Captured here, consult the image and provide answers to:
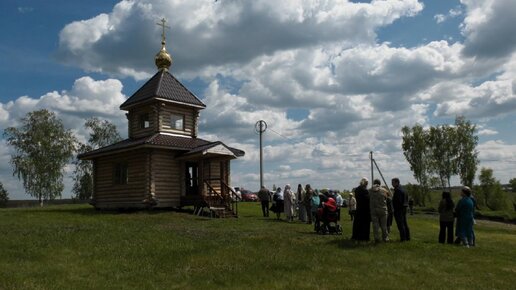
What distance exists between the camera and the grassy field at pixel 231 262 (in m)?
9.48

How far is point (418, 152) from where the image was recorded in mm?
59500

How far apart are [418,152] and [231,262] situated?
52649mm

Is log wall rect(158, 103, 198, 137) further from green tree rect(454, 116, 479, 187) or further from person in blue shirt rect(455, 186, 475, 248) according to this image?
green tree rect(454, 116, 479, 187)

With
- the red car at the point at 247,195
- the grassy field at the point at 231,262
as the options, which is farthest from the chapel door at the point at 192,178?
the red car at the point at 247,195

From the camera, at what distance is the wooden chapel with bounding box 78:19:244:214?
2458cm

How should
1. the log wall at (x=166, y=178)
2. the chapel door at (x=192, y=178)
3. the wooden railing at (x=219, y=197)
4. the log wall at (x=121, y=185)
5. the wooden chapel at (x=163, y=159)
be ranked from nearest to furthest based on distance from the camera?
the wooden railing at (x=219, y=197)
the wooden chapel at (x=163, y=159)
the log wall at (x=166, y=178)
the log wall at (x=121, y=185)
the chapel door at (x=192, y=178)

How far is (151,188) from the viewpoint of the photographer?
80.4 ft

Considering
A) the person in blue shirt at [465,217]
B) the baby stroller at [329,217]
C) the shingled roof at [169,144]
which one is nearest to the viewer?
the person in blue shirt at [465,217]

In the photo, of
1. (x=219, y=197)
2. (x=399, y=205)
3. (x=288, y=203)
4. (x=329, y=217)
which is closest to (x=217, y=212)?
(x=219, y=197)

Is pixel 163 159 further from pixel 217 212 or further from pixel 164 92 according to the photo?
pixel 217 212

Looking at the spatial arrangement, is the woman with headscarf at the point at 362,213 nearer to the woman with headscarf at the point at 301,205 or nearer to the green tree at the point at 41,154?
the woman with headscarf at the point at 301,205

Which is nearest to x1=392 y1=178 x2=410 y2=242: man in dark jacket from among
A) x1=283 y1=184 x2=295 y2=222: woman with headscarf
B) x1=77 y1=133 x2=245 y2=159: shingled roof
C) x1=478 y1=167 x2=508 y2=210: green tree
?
x1=283 y1=184 x2=295 y2=222: woman with headscarf

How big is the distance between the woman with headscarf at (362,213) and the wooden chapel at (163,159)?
10.5m

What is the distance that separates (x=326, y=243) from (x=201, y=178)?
495 inches
